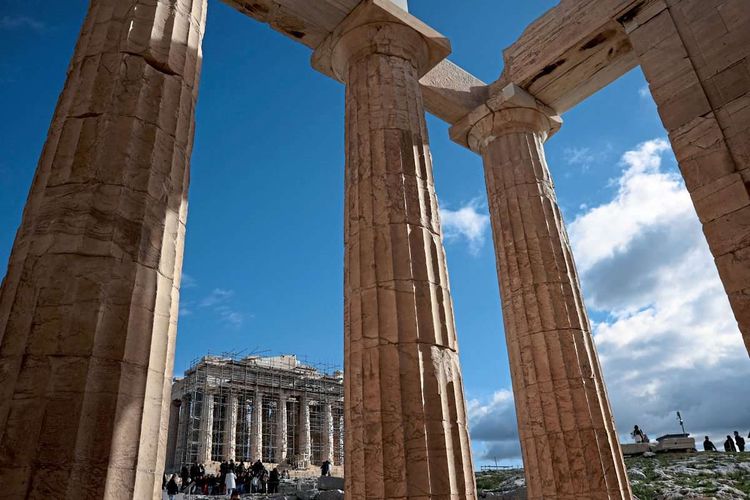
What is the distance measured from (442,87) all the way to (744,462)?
26.1 metres

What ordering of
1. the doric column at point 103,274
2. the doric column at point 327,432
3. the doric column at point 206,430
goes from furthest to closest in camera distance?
the doric column at point 327,432 → the doric column at point 206,430 → the doric column at point 103,274

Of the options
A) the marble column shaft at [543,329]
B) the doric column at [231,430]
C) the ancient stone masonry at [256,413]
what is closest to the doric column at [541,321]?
the marble column shaft at [543,329]

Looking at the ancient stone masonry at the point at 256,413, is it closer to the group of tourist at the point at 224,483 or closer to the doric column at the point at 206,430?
the doric column at the point at 206,430

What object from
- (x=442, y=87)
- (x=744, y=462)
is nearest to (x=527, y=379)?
(x=442, y=87)

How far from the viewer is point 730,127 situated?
11344 millimetres

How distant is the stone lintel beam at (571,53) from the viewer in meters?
15.6

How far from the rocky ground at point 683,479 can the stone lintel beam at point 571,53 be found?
1375 centimetres

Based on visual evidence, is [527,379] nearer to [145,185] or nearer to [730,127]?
[730,127]

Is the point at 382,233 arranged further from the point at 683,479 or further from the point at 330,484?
the point at 330,484

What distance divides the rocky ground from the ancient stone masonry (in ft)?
125

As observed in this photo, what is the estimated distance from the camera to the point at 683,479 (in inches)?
936

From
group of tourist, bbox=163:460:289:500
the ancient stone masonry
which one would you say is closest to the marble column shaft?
group of tourist, bbox=163:460:289:500

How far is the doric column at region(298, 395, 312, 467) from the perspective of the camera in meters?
68.4

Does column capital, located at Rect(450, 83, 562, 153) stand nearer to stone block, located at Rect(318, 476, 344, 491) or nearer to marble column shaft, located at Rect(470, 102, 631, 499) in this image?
marble column shaft, located at Rect(470, 102, 631, 499)
